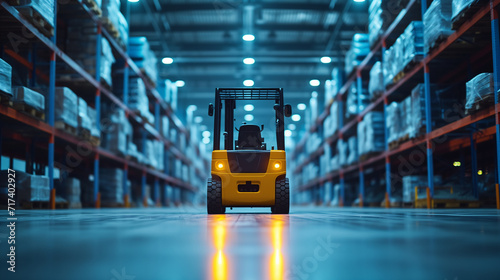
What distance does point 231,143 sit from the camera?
7.70m

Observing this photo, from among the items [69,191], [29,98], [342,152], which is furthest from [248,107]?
[29,98]

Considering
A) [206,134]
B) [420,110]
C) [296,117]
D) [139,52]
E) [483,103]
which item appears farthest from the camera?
[206,134]

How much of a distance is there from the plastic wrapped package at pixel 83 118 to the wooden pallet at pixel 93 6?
2114 millimetres

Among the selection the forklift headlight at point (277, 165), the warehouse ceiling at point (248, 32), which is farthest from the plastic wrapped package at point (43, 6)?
the warehouse ceiling at point (248, 32)

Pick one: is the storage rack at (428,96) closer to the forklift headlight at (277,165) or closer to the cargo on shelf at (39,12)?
the forklift headlight at (277,165)

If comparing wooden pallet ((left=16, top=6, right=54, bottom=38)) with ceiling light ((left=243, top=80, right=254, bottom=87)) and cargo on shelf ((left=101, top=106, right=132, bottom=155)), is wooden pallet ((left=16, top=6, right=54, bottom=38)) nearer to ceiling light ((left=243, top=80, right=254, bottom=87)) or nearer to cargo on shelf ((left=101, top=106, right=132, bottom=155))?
cargo on shelf ((left=101, top=106, right=132, bottom=155))

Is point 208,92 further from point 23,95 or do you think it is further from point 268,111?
point 23,95

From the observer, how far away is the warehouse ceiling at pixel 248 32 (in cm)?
1566

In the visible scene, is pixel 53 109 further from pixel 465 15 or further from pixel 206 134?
pixel 206 134

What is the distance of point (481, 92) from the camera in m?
6.91

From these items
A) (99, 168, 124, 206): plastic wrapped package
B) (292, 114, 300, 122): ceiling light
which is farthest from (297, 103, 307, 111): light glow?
(99, 168, 124, 206): plastic wrapped package

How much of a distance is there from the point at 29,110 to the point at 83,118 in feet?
7.31

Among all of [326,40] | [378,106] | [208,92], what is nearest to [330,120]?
[326,40]

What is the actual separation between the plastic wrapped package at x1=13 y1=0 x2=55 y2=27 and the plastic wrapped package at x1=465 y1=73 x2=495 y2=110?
690cm
